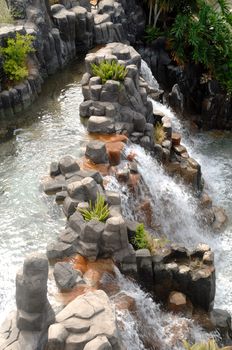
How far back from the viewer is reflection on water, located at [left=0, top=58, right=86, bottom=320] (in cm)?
1021

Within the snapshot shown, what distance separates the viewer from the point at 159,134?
49.6 feet

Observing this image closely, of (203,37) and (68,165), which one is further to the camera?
(203,37)

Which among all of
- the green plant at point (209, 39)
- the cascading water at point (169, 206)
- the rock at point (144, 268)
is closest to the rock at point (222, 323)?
the rock at point (144, 268)

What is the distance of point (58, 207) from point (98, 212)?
4.70 ft

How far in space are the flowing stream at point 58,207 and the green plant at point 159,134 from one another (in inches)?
51.5

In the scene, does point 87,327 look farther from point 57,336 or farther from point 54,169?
point 54,169

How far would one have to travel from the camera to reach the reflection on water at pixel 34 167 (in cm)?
1021

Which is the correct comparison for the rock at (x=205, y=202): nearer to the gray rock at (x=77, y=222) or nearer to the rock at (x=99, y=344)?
the gray rock at (x=77, y=222)

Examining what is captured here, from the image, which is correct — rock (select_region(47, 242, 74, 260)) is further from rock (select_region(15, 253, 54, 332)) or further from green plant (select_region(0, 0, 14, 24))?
green plant (select_region(0, 0, 14, 24))

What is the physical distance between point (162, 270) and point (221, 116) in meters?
11.3

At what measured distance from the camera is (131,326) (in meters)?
9.02

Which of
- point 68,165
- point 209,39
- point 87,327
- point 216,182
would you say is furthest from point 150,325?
point 209,39

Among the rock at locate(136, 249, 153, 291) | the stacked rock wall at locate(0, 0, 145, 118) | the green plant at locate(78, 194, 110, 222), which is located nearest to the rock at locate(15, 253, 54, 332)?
Answer: the green plant at locate(78, 194, 110, 222)

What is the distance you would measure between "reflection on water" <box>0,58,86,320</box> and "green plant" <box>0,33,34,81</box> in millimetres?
1114
